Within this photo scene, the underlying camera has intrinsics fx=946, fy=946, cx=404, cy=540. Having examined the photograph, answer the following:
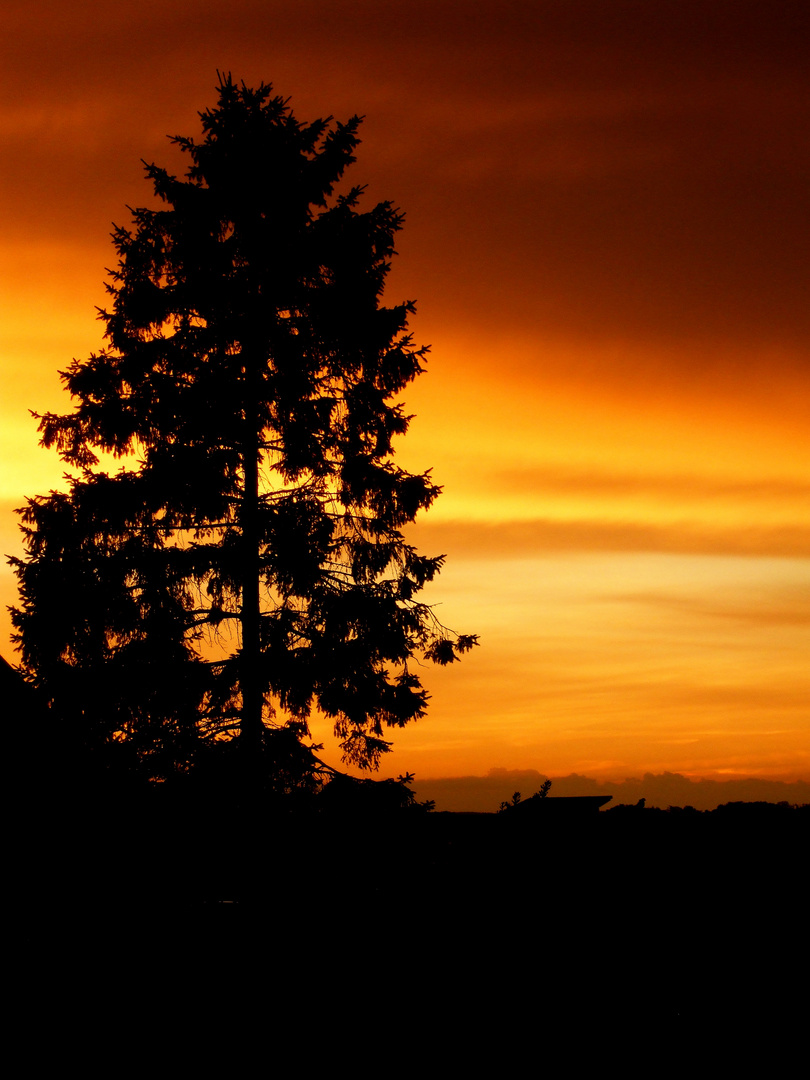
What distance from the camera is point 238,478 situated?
16062 millimetres

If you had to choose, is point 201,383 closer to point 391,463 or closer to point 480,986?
point 391,463

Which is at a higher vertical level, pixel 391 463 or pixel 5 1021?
pixel 391 463

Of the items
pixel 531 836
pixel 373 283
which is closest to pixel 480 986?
pixel 531 836

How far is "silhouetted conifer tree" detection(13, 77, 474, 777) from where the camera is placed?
1521cm

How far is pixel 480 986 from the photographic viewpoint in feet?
26.7

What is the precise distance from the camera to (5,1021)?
288 inches

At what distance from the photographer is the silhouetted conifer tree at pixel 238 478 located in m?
15.2

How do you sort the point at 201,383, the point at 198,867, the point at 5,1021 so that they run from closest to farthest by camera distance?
the point at 5,1021 < the point at 198,867 < the point at 201,383

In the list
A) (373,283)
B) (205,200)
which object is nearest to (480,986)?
(373,283)

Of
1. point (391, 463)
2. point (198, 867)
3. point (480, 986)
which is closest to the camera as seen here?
point (480, 986)

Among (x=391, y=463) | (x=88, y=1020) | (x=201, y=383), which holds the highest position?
(x=201, y=383)

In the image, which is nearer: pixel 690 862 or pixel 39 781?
pixel 39 781

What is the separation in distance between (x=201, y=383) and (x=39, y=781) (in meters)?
9.36

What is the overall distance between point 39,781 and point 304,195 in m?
12.5
